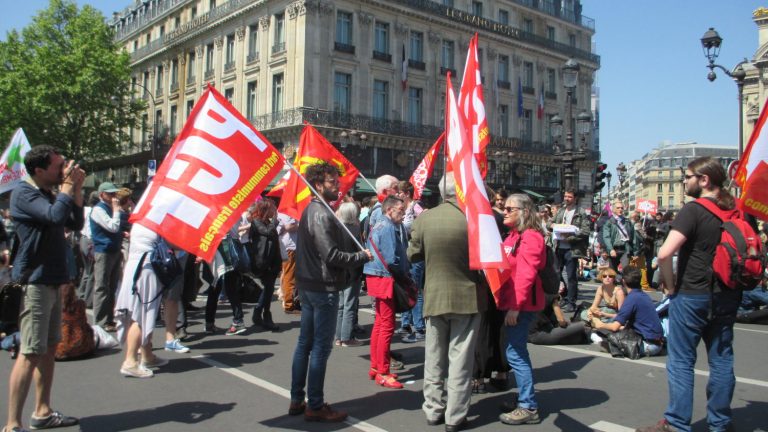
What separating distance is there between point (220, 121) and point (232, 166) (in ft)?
1.25

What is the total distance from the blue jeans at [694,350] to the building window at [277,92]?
29.9m

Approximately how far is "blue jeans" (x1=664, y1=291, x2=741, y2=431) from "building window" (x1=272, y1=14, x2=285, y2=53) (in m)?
30.4

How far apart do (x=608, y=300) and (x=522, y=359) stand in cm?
502

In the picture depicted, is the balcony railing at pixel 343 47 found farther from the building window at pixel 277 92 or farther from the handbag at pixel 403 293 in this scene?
the handbag at pixel 403 293

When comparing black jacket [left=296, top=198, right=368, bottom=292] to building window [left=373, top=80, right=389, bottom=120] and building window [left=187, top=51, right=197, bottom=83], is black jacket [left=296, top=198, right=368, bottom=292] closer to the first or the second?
building window [left=373, top=80, right=389, bottom=120]

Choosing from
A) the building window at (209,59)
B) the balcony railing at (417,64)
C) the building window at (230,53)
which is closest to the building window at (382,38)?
the balcony railing at (417,64)

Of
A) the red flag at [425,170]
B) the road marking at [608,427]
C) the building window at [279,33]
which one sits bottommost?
the road marking at [608,427]

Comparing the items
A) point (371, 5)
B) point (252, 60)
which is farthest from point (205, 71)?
point (371, 5)

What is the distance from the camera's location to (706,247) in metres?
4.23

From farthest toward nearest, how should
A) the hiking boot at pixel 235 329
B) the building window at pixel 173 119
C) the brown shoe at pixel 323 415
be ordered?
the building window at pixel 173 119 < the hiking boot at pixel 235 329 < the brown shoe at pixel 323 415

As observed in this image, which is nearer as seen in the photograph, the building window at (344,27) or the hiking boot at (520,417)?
the hiking boot at (520,417)

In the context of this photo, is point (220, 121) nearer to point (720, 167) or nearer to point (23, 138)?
point (720, 167)

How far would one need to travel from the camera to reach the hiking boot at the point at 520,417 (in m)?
4.70

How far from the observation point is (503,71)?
135 ft
